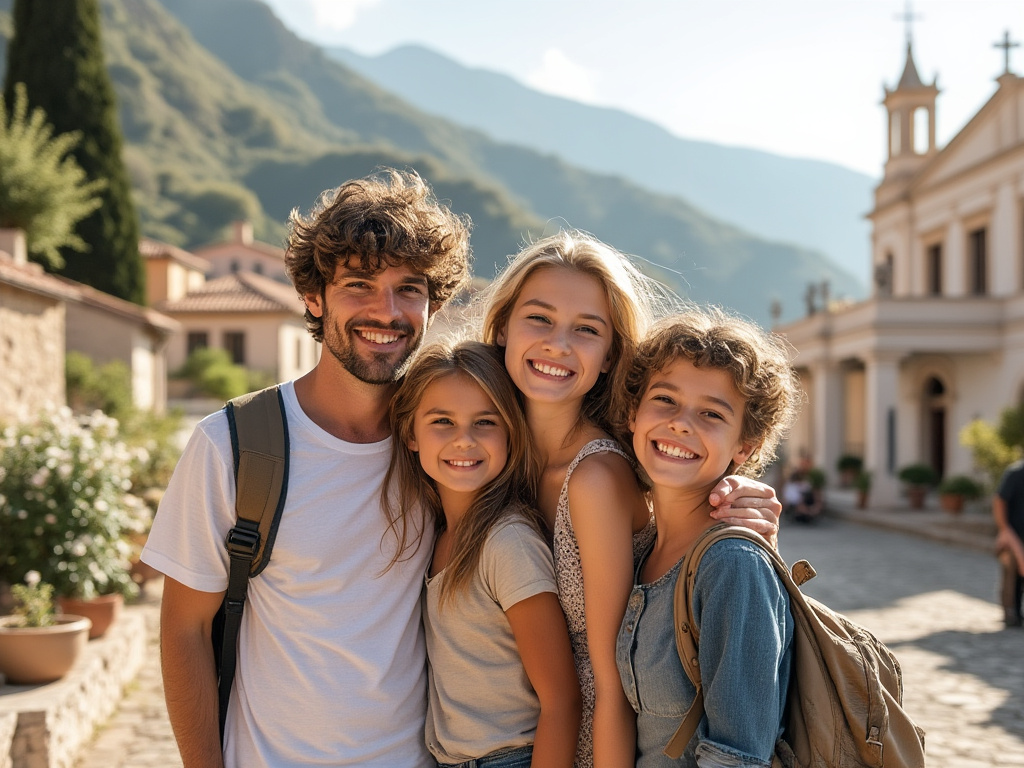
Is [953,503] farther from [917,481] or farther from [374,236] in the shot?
[374,236]

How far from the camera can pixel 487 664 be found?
239 cm

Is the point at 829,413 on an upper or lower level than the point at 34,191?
lower

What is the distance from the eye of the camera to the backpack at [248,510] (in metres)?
2.29

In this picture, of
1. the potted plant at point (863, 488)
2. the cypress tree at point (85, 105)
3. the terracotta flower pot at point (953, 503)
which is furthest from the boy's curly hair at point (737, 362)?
the potted plant at point (863, 488)

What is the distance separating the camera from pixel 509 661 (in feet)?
7.79

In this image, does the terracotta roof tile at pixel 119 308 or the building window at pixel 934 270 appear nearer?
the terracotta roof tile at pixel 119 308

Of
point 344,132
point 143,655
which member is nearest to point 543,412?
point 143,655

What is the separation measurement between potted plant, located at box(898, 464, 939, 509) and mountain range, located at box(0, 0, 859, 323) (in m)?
35.2

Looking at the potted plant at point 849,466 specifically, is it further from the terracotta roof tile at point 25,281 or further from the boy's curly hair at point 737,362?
the boy's curly hair at point 737,362

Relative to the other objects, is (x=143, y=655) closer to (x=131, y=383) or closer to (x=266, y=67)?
(x=131, y=383)

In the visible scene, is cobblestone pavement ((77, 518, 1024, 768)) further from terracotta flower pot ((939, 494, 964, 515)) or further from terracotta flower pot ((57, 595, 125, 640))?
terracotta flower pot ((939, 494, 964, 515))

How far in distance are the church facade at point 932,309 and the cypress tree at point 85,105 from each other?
680 inches

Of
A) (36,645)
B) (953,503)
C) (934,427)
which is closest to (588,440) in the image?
(36,645)

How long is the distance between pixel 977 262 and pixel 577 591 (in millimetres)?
29046
